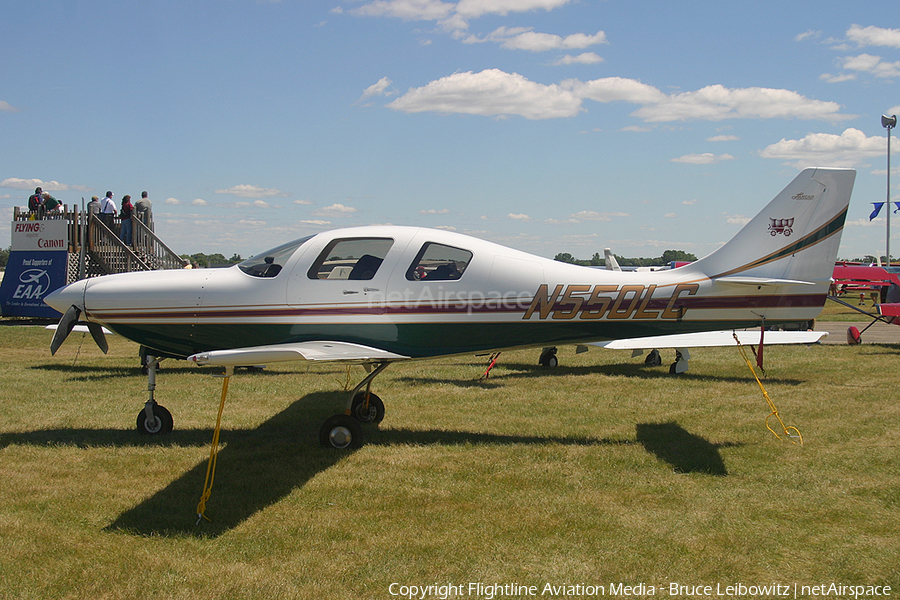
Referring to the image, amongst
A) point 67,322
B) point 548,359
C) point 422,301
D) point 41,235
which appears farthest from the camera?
point 41,235

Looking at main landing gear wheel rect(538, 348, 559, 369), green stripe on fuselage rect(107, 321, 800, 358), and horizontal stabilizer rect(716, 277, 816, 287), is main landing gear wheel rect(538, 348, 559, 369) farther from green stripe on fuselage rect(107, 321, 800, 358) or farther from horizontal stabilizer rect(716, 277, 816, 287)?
horizontal stabilizer rect(716, 277, 816, 287)

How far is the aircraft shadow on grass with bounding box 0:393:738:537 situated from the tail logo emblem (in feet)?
8.43

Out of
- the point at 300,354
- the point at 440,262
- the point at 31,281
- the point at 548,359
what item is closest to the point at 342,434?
the point at 300,354

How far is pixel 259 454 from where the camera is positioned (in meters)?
7.28

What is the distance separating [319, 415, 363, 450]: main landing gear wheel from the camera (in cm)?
748

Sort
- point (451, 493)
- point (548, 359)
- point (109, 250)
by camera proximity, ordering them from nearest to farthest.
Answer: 1. point (451, 493)
2. point (548, 359)
3. point (109, 250)

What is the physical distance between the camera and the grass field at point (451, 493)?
14.6 feet

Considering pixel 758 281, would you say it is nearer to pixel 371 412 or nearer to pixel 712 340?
pixel 712 340

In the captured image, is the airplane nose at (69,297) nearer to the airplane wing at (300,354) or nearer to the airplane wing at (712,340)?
the airplane wing at (300,354)

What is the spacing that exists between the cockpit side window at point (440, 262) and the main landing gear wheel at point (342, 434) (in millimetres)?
1870

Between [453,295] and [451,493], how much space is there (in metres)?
2.34

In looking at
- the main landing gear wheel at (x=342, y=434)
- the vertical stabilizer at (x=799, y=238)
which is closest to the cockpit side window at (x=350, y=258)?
the main landing gear wheel at (x=342, y=434)

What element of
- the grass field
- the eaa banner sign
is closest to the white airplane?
the grass field

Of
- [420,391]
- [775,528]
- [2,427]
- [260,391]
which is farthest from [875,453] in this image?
[2,427]
